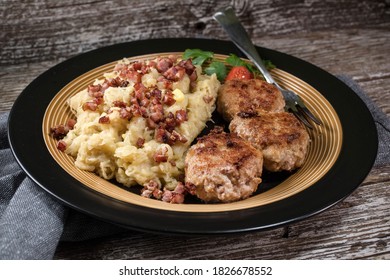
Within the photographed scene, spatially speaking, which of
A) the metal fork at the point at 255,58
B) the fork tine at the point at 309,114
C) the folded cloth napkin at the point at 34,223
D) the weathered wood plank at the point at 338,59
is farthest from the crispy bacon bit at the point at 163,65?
the weathered wood plank at the point at 338,59

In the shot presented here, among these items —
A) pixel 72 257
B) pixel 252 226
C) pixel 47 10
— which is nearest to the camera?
pixel 252 226

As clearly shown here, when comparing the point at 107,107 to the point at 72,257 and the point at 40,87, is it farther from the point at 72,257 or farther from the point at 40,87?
the point at 72,257

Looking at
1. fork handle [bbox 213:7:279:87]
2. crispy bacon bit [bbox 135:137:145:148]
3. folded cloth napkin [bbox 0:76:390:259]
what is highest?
fork handle [bbox 213:7:279:87]

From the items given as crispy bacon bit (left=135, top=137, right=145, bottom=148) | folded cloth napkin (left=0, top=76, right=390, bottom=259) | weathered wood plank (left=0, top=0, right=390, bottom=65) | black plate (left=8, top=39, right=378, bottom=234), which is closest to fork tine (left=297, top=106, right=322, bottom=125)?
black plate (left=8, top=39, right=378, bottom=234)

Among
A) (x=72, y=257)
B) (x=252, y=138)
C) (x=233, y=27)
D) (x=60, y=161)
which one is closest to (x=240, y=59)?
(x=233, y=27)

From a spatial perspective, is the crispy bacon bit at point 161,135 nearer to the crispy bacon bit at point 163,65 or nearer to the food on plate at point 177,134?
the food on plate at point 177,134

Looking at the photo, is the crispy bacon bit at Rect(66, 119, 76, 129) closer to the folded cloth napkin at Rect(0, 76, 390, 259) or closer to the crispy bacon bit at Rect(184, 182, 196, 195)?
Answer: the folded cloth napkin at Rect(0, 76, 390, 259)

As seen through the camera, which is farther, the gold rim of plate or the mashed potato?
the mashed potato
